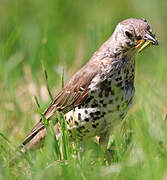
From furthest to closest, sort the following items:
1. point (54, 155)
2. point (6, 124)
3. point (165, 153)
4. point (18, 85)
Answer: point (18, 85)
point (6, 124)
point (54, 155)
point (165, 153)

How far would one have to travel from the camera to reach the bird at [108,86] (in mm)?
4887

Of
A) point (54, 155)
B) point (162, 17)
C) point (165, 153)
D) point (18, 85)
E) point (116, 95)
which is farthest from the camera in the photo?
point (162, 17)

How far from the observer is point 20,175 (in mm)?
4316

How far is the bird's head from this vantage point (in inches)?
188

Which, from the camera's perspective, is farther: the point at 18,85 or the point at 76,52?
the point at 76,52

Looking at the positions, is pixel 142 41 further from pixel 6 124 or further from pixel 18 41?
pixel 18 41

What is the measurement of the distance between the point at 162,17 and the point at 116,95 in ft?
19.7

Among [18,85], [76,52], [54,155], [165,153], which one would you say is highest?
[76,52]

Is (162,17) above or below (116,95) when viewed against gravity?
above

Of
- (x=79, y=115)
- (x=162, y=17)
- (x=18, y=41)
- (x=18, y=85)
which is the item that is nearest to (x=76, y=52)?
(x=18, y=41)

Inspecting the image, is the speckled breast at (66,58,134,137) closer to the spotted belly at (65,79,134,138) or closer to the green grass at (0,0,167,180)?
the spotted belly at (65,79,134,138)

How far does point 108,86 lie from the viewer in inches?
195

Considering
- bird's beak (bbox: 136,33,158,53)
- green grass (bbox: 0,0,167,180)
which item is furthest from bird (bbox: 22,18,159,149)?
green grass (bbox: 0,0,167,180)

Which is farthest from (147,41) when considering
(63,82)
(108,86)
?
(63,82)
